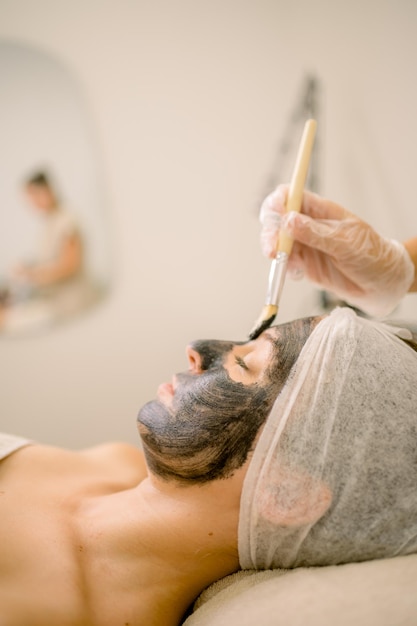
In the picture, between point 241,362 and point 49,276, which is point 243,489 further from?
point 49,276

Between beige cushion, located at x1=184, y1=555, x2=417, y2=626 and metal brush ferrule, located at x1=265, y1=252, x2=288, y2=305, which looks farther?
metal brush ferrule, located at x1=265, y1=252, x2=288, y2=305

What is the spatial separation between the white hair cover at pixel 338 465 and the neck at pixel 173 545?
54 mm

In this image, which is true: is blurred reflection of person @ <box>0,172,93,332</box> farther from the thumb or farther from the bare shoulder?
the thumb

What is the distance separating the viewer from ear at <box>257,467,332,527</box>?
895mm

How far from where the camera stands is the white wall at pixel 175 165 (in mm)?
2273

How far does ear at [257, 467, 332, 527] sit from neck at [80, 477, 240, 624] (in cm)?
9

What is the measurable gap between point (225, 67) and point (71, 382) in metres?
1.98

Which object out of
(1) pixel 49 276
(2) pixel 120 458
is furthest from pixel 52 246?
(2) pixel 120 458

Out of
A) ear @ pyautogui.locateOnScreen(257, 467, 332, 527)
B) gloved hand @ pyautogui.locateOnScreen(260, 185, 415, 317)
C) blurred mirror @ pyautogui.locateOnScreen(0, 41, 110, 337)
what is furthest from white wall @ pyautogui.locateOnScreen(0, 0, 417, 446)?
ear @ pyautogui.locateOnScreen(257, 467, 332, 527)

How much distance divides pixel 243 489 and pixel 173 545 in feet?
0.73

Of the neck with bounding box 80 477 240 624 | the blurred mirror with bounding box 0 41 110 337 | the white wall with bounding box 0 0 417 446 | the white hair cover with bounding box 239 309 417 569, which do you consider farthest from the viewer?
the blurred mirror with bounding box 0 41 110 337

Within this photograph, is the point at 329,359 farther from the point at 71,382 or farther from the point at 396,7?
the point at 71,382

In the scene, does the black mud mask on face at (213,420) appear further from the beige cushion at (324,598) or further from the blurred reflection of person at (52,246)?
the blurred reflection of person at (52,246)

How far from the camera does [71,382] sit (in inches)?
109
